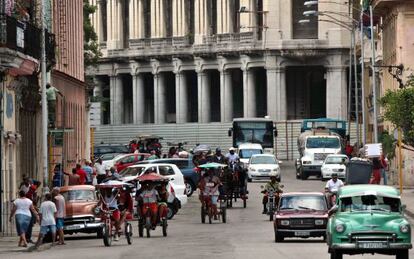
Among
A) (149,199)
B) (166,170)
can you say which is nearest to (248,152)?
(166,170)

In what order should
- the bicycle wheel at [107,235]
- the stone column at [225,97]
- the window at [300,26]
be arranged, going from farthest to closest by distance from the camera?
the stone column at [225,97] < the window at [300,26] < the bicycle wheel at [107,235]

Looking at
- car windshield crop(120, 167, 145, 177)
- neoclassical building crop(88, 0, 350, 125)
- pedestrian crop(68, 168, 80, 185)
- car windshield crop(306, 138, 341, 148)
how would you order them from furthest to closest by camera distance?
neoclassical building crop(88, 0, 350, 125)
car windshield crop(306, 138, 341, 148)
car windshield crop(120, 167, 145, 177)
pedestrian crop(68, 168, 80, 185)

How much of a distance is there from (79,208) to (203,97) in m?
89.1

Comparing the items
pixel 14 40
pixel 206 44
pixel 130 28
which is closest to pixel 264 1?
pixel 206 44

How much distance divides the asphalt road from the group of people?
54cm

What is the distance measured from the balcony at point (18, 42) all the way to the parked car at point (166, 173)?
26.1 feet

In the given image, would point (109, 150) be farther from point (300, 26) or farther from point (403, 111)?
point (300, 26)

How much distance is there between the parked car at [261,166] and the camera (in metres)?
84.9

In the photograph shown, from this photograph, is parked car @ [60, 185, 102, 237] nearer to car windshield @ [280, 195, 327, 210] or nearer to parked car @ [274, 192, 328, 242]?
car windshield @ [280, 195, 327, 210]

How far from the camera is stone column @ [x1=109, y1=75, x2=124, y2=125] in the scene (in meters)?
146

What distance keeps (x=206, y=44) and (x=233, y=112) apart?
5777mm

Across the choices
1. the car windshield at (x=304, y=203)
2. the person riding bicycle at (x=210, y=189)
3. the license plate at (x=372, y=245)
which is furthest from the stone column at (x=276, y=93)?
the license plate at (x=372, y=245)

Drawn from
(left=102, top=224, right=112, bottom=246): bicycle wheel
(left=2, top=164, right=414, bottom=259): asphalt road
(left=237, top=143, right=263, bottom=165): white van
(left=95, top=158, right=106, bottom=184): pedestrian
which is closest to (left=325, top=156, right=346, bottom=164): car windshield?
(left=237, top=143, right=263, bottom=165): white van

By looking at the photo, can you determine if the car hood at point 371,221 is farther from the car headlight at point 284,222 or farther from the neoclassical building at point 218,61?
the neoclassical building at point 218,61
